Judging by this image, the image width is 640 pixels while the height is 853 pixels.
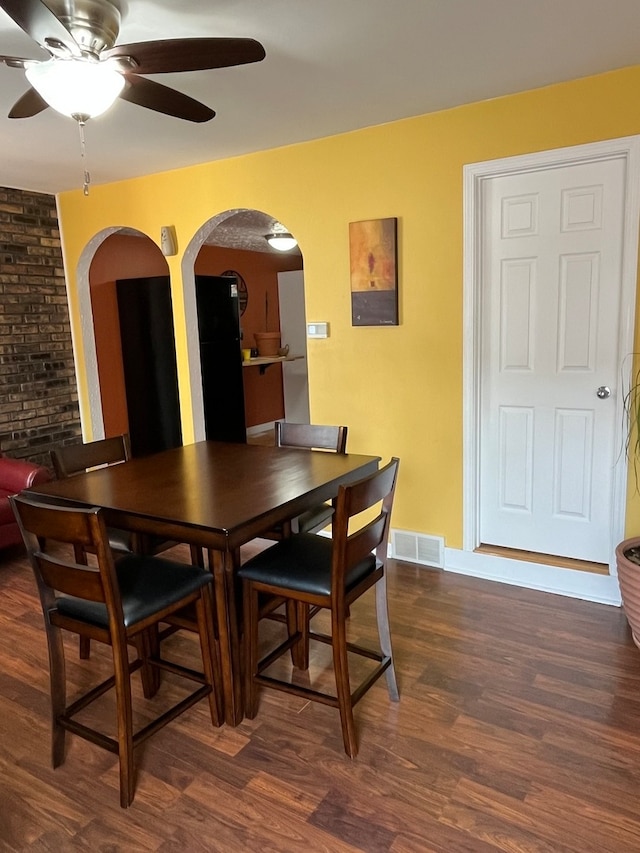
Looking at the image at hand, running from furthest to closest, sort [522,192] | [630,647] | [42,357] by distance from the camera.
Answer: [42,357], [522,192], [630,647]

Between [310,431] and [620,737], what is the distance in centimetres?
172

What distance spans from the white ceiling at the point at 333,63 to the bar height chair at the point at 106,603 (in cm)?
160

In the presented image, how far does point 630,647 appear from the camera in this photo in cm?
250

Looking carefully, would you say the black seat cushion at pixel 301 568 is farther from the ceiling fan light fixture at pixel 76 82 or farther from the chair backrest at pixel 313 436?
the ceiling fan light fixture at pixel 76 82

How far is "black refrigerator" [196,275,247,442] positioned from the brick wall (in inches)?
41.7

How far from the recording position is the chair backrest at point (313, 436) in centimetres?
280

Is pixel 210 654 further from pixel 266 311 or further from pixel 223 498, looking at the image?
pixel 266 311

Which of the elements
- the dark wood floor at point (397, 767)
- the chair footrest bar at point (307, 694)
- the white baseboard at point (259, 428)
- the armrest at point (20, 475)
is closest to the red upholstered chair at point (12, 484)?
the armrest at point (20, 475)

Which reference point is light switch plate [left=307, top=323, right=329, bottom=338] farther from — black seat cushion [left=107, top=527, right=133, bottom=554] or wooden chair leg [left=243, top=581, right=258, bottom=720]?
wooden chair leg [left=243, top=581, right=258, bottom=720]

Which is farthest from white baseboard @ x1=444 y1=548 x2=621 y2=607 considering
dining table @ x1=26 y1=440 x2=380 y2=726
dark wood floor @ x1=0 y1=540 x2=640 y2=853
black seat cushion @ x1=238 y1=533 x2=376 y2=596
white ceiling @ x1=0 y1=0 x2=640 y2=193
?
white ceiling @ x1=0 y1=0 x2=640 y2=193

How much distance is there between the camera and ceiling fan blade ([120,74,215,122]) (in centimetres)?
190

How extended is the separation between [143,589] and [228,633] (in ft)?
1.04

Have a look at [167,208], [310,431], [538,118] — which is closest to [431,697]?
[310,431]

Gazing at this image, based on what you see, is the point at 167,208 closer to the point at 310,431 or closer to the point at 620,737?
the point at 310,431
